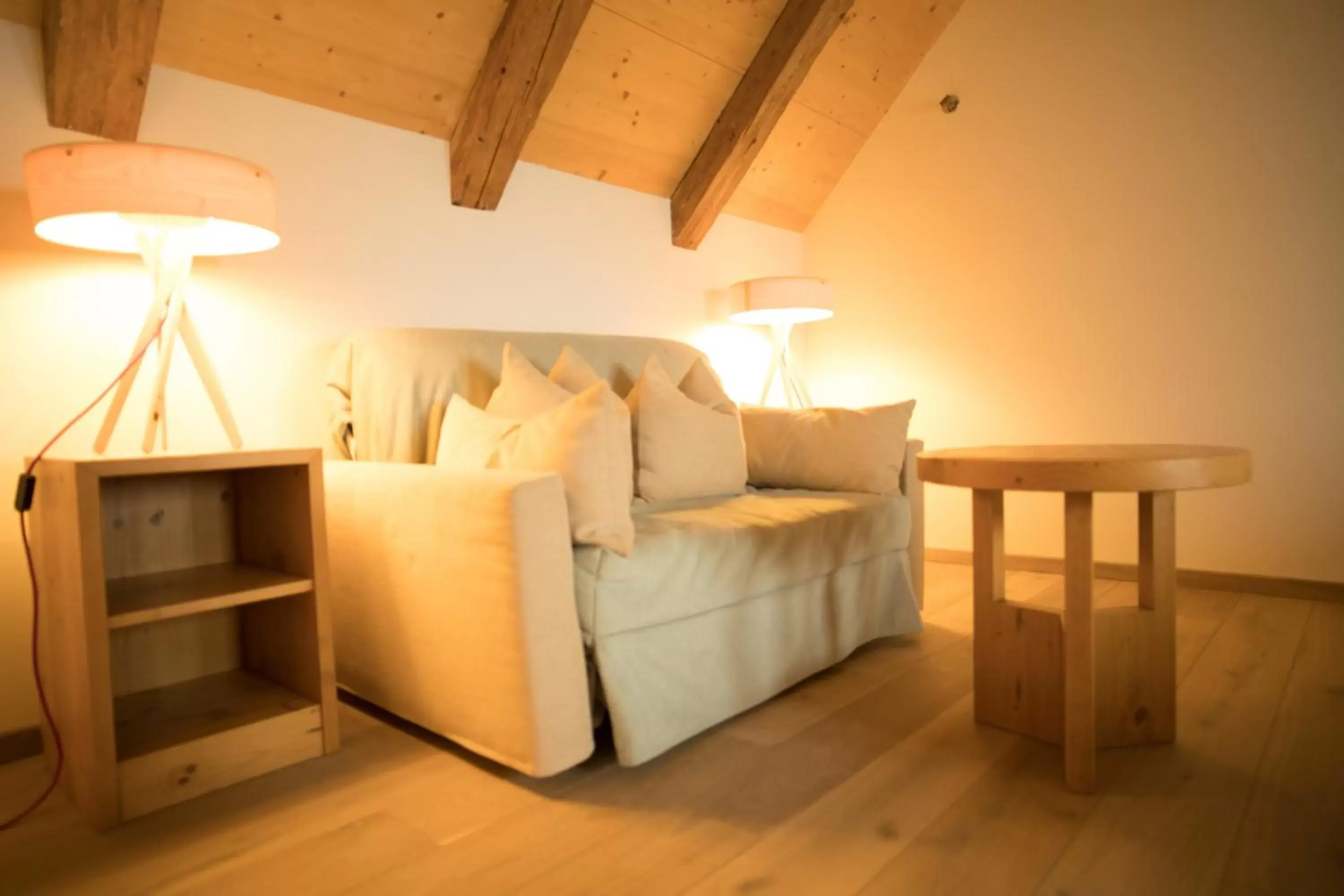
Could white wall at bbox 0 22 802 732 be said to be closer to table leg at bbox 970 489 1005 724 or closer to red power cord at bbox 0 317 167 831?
red power cord at bbox 0 317 167 831

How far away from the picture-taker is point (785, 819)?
1.42 m

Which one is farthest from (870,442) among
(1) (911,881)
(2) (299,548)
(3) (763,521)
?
(2) (299,548)

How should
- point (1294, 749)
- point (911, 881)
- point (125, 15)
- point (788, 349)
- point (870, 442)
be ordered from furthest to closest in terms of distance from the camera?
1. point (788, 349)
2. point (870, 442)
3. point (125, 15)
4. point (1294, 749)
5. point (911, 881)

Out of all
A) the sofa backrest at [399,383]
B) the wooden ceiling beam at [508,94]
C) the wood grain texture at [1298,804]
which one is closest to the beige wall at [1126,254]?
the wood grain texture at [1298,804]

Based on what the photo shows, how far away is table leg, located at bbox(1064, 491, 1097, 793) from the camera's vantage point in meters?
1.49

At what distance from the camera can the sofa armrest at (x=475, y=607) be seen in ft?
4.88

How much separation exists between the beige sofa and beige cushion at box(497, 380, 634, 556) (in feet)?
0.19

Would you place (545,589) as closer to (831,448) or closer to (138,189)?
Result: (138,189)

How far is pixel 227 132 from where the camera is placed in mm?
2129

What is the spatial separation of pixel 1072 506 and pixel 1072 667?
0.97 ft

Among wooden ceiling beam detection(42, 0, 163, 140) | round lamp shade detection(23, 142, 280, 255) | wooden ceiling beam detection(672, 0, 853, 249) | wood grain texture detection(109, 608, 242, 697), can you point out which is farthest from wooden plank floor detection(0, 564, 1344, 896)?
wooden ceiling beam detection(672, 0, 853, 249)

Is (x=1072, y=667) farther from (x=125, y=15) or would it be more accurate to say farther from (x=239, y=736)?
(x=125, y=15)

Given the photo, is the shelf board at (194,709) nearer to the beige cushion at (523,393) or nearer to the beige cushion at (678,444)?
the beige cushion at (523,393)

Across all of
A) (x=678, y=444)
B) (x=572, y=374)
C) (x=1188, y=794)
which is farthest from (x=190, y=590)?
(x=1188, y=794)
